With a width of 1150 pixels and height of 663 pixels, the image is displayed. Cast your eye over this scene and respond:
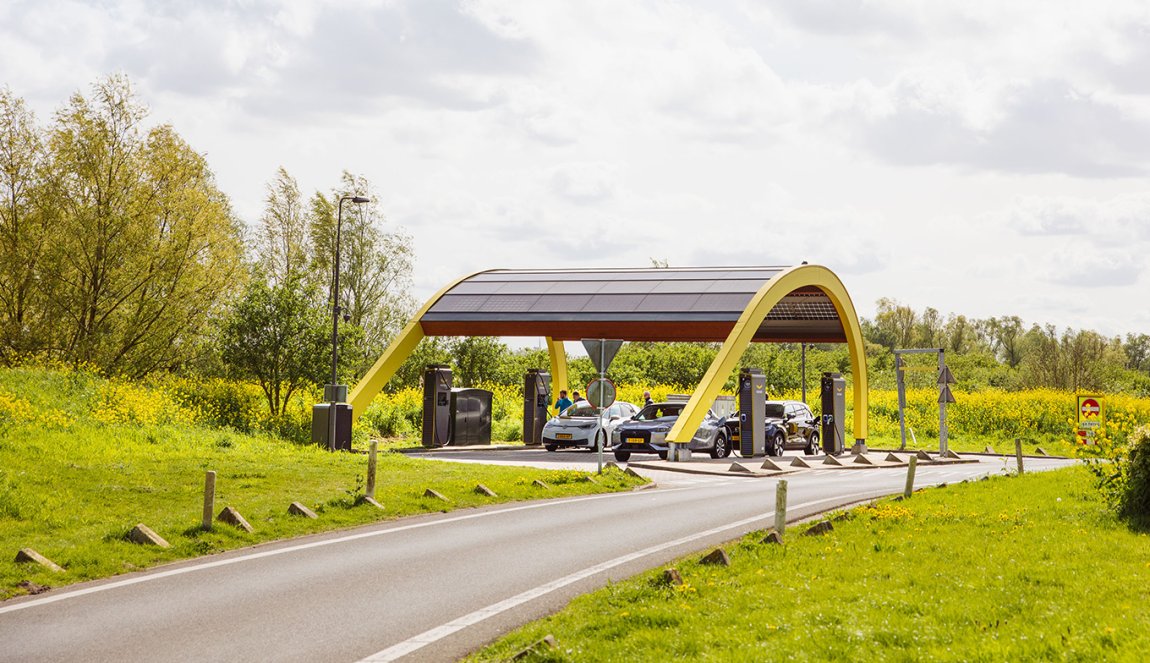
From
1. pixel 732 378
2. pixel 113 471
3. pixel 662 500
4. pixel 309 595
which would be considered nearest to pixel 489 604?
pixel 309 595

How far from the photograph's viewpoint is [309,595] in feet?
30.5

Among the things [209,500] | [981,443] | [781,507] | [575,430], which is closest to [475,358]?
[575,430]

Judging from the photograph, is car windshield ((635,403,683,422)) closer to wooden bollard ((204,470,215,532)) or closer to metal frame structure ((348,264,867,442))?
metal frame structure ((348,264,867,442))

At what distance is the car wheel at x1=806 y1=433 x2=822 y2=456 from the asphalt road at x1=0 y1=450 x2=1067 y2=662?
1915 centimetres

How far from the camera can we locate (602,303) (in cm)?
3344

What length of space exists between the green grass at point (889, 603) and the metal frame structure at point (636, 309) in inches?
698

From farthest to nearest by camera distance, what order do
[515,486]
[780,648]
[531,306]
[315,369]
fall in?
[531,306] → [315,369] → [515,486] → [780,648]

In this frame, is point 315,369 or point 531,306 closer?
point 315,369

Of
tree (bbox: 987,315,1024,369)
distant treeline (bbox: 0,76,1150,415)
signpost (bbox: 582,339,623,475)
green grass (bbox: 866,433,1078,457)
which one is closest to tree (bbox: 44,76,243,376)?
distant treeline (bbox: 0,76,1150,415)

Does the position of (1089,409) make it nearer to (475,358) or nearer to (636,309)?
(636,309)

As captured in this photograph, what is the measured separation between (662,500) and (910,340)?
83.8m

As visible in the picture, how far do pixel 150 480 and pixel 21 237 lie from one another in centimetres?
1897

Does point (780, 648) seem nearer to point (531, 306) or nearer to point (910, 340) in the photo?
point (531, 306)

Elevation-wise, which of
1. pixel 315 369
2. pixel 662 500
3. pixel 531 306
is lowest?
pixel 662 500
